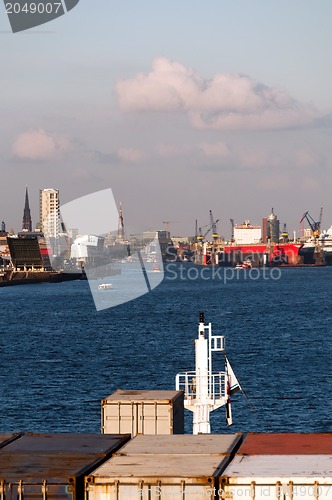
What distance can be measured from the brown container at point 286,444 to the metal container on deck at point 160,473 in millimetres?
541

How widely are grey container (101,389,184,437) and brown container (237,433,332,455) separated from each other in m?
3.42

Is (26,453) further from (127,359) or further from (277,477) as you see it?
(127,359)

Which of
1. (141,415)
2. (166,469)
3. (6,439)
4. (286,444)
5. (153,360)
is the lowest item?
(153,360)

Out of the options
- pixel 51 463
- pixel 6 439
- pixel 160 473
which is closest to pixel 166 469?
pixel 160 473

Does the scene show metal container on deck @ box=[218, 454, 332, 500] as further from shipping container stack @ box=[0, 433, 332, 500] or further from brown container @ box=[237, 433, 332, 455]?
brown container @ box=[237, 433, 332, 455]

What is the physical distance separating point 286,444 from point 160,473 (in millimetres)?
3961

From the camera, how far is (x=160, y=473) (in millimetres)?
16328

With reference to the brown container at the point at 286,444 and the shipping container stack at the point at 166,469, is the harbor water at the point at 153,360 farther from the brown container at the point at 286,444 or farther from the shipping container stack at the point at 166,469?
the shipping container stack at the point at 166,469

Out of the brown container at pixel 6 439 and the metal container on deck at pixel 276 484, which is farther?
the brown container at pixel 6 439

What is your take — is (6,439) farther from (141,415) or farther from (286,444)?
(286,444)

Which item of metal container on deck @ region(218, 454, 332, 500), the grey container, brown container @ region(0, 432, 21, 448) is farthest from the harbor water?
metal container on deck @ region(218, 454, 332, 500)

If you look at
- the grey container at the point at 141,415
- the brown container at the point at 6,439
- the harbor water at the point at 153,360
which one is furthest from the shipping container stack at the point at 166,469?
the harbor water at the point at 153,360

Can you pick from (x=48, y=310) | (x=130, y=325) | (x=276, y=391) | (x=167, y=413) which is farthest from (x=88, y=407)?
(x=48, y=310)

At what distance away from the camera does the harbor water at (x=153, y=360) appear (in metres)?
48.4
